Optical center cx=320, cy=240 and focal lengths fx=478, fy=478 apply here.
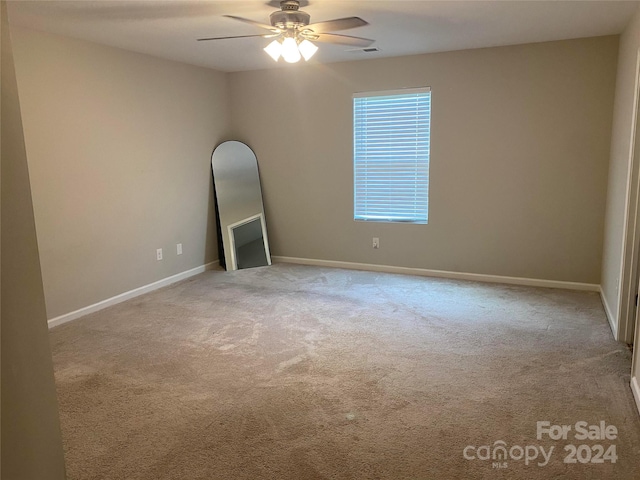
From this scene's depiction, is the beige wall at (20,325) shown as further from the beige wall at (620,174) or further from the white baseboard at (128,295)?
the beige wall at (620,174)

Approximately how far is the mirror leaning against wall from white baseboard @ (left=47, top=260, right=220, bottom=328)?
36cm

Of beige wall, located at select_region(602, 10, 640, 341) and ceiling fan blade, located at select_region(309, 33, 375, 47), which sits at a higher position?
ceiling fan blade, located at select_region(309, 33, 375, 47)

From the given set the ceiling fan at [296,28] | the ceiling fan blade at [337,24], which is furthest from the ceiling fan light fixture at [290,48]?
the ceiling fan blade at [337,24]

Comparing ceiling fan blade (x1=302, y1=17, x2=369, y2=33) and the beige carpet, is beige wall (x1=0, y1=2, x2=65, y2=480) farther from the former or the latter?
ceiling fan blade (x1=302, y1=17, x2=369, y2=33)

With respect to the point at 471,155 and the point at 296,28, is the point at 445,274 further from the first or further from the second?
the point at 296,28

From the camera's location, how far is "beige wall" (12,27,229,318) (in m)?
3.87

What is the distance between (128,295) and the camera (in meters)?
4.73

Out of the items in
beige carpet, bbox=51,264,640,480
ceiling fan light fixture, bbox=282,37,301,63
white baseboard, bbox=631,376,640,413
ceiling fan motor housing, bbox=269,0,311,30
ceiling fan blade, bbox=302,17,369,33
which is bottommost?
beige carpet, bbox=51,264,640,480

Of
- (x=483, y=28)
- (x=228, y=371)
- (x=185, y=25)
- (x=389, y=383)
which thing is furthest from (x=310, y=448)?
(x=483, y=28)

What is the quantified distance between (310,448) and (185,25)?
3.08 m

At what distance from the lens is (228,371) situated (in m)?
3.12

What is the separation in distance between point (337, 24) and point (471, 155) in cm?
240

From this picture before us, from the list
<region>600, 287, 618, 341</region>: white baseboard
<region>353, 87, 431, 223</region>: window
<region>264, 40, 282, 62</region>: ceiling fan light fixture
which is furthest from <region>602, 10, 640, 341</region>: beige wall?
<region>264, 40, 282, 62</region>: ceiling fan light fixture

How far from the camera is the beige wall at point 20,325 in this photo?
110cm
